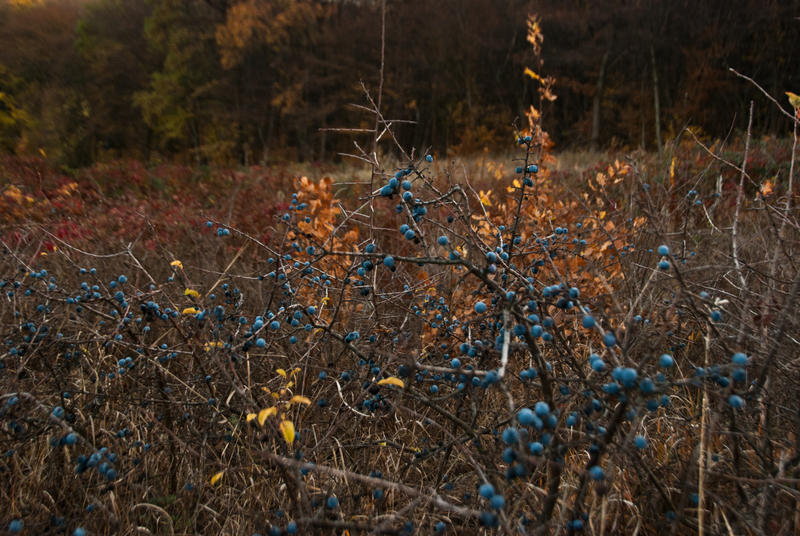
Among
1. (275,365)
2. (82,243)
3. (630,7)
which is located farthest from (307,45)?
(275,365)

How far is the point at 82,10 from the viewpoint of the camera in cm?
2902

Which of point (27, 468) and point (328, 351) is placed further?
point (328, 351)

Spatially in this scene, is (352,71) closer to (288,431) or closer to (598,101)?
(598,101)

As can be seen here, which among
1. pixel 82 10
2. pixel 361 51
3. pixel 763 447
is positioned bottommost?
pixel 763 447

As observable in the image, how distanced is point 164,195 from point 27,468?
349 inches

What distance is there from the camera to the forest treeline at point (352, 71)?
15.6m

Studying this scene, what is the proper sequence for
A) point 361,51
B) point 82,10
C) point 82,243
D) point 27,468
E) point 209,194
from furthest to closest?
point 82,10 → point 361,51 → point 209,194 → point 82,243 → point 27,468

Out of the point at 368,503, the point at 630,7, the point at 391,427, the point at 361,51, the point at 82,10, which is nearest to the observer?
the point at 368,503

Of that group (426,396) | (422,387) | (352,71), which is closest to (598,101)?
(352,71)

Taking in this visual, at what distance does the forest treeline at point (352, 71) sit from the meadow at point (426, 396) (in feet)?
52.5

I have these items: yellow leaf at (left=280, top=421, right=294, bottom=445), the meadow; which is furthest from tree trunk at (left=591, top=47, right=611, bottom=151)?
yellow leaf at (left=280, top=421, right=294, bottom=445)

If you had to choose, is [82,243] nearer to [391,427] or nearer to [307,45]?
[391,427]

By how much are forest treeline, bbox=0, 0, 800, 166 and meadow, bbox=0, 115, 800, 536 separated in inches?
630

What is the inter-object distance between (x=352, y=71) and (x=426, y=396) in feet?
72.9
